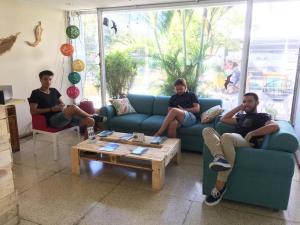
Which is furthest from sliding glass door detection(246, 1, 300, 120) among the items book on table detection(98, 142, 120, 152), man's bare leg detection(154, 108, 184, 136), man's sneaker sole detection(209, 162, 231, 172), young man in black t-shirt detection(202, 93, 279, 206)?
book on table detection(98, 142, 120, 152)

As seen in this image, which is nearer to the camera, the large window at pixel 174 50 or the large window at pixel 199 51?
the large window at pixel 199 51

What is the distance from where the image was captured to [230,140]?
2.27 m

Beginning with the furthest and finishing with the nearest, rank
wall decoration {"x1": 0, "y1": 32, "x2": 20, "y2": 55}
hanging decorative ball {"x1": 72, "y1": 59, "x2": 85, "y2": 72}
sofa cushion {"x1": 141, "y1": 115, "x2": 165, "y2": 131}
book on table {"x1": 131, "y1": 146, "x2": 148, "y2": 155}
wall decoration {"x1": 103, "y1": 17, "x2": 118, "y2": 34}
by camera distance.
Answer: wall decoration {"x1": 103, "y1": 17, "x2": 118, "y2": 34}
hanging decorative ball {"x1": 72, "y1": 59, "x2": 85, "y2": 72}
wall decoration {"x1": 0, "y1": 32, "x2": 20, "y2": 55}
sofa cushion {"x1": 141, "y1": 115, "x2": 165, "y2": 131}
book on table {"x1": 131, "y1": 146, "x2": 148, "y2": 155}

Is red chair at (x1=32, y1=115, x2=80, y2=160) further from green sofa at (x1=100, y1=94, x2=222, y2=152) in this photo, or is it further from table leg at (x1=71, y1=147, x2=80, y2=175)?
green sofa at (x1=100, y1=94, x2=222, y2=152)

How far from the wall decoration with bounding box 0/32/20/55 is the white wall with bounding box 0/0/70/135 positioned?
7 cm

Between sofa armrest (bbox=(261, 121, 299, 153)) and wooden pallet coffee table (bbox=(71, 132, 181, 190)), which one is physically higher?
sofa armrest (bbox=(261, 121, 299, 153))

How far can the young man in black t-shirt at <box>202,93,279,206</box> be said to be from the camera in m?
2.22

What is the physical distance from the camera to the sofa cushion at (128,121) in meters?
3.87

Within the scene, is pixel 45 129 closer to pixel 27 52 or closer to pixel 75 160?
pixel 75 160

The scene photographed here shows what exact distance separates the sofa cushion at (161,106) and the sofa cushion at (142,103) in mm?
89

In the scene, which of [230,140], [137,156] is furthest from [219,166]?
[137,156]

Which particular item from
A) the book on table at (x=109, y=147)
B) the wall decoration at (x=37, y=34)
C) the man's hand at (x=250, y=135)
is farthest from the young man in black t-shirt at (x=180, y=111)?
the wall decoration at (x=37, y=34)

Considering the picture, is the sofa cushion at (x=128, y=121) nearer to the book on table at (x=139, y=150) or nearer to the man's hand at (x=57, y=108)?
the man's hand at (x=57, y=108)

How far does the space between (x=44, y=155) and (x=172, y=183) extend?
2013 mm
